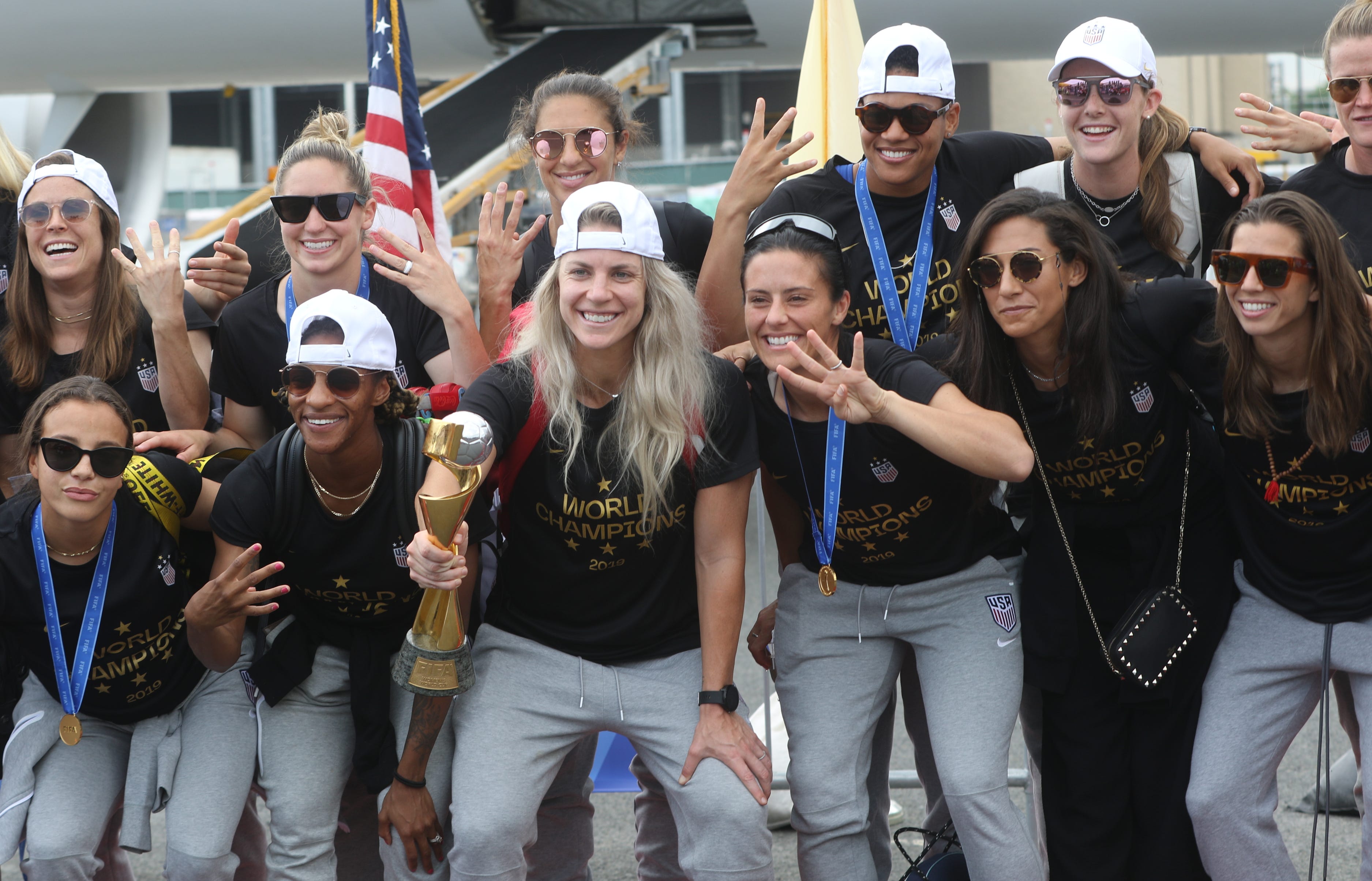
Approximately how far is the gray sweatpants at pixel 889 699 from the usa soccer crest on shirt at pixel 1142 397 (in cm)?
57

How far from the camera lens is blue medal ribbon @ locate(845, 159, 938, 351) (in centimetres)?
340

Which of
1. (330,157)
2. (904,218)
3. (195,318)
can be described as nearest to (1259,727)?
(904,218)

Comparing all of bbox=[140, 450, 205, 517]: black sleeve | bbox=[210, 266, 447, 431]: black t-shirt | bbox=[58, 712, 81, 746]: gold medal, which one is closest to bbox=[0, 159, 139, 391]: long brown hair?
bbox=[210, 266, 447, 431]: black t-shirt

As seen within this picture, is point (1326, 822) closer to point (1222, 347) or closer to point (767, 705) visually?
point (1222, 347)

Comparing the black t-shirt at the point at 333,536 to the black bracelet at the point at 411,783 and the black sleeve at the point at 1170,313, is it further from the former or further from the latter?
the black sleeve at the point at 1170,313

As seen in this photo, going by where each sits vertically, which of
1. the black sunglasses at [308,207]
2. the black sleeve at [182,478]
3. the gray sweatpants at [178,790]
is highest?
the black sunglasses at [308,207]

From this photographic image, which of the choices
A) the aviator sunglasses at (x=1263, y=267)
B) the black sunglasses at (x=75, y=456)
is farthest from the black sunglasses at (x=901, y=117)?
the black sunglasses at (x=75, y=456)

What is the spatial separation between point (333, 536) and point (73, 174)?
63.0 inches

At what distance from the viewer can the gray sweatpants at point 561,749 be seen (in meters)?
3.04

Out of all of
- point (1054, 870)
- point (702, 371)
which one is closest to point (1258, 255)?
point (702, 371)

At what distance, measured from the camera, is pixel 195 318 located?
151 inches

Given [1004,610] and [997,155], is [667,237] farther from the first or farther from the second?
[1004,610]

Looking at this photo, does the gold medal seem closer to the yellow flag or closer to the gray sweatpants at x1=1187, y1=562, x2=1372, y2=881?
the gray sweatpants at x1=1187, y1=562, x2=1372, y2=881

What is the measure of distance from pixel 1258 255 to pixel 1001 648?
1.18 m
